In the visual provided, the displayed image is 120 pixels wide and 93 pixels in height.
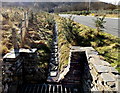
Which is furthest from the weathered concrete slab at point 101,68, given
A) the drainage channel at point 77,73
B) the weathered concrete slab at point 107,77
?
the drainage channel at point 77,73

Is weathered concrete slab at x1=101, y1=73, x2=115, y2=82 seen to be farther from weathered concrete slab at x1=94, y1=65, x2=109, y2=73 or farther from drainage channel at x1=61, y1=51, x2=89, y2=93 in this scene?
drainage channel at x1=61, y1=51, x2=89, y2=93

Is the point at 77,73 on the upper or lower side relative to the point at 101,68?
lower

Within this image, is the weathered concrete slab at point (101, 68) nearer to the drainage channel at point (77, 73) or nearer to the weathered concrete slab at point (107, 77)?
the weathered concrete slab at point (107, 77)

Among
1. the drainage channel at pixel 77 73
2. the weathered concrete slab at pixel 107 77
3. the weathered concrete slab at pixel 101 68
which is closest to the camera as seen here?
the weathered concrete slab at pixel 107 77

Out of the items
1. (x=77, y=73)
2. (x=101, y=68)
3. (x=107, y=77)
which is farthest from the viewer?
(x=77, y=73)

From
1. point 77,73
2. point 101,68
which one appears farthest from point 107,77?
point 77,73

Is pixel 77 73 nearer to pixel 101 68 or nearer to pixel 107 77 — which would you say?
pixel 101 68

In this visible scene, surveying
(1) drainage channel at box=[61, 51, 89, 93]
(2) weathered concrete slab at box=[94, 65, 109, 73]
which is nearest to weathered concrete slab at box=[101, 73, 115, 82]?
(2) weathered concrete slab at box=[94, 65, 109, 73]

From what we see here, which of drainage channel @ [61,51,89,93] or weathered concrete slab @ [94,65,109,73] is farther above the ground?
weathered concrete slab @ [94,65,109,73]

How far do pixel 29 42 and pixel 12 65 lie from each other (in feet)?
18.2

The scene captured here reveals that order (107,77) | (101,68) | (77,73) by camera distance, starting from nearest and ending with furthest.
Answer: (107,77)
(101,68)
(77,73)

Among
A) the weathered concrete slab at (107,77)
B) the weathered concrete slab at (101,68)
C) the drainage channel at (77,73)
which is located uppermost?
the weathered concrete slab at (101,68)

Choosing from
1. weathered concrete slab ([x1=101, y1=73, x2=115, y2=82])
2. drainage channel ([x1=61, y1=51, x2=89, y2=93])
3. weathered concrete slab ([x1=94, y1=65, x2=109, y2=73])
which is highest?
weathered concrete slab ([x1=94, y1=65, x2=109, y2=73])

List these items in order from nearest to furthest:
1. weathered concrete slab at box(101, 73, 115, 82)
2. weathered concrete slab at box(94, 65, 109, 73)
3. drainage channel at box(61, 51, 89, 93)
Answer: weathered concrete slab at box(101, 73, 115, 82)
weathered concrete slab at box(94, 65, 109, 73)
drainage channel at box(61, 51, 89, 93)
